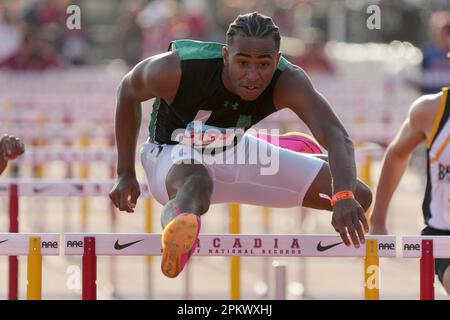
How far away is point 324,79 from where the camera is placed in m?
19.9

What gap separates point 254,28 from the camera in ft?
20.6

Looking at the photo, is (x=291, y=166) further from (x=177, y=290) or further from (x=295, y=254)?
(x=177, y=290)

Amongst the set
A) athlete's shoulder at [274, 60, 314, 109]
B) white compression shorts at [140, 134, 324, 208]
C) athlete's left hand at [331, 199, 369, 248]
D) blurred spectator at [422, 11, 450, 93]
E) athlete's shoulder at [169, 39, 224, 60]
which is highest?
blurred spectator at [422, 11, 450, 93]

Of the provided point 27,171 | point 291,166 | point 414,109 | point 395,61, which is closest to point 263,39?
point 291,166

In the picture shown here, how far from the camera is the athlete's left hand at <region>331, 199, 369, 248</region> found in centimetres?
579

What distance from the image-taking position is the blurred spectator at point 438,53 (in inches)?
614

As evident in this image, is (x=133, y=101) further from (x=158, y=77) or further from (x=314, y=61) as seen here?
(x=314, y=61)

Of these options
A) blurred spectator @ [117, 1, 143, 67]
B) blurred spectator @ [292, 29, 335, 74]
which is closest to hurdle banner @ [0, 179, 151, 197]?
blurred spectator @ [292, 29, 335, 74]

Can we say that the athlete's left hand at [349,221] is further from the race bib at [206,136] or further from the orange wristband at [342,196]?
the race bib at [206,136]

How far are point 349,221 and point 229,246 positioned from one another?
1.62 ft

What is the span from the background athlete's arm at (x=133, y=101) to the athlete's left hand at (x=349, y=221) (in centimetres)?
105

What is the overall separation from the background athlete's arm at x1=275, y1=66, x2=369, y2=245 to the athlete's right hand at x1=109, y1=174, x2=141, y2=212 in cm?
77

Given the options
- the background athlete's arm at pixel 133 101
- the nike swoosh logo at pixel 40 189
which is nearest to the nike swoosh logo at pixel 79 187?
the nike swoosh logo at pixel 40 189

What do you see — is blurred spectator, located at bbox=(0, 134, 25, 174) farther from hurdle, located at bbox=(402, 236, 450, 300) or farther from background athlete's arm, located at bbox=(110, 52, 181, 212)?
hurdle, located at bbox=(402, 236, 450, 300)
